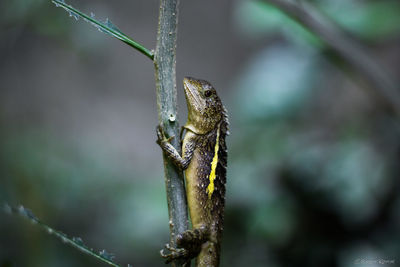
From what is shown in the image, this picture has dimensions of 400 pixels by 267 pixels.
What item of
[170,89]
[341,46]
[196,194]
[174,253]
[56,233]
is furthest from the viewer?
[341,46]

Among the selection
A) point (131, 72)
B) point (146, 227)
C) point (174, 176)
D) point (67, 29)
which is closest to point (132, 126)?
point (131, 72)

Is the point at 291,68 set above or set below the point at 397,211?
above

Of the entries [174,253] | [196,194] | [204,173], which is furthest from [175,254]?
[204,173]

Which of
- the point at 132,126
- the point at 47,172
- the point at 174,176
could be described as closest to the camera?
the point at 174,176

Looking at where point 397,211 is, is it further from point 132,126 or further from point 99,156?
point 132,126

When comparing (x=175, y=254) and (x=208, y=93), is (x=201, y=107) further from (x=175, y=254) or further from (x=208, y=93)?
(x=175, y=254)

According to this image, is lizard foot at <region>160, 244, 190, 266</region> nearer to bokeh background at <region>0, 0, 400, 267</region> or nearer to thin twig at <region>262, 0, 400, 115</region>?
bokeh background at <region>0, 0, 400, 267</region>

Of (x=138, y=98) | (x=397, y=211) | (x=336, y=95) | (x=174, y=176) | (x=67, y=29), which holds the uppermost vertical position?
(x=138, y=98)
